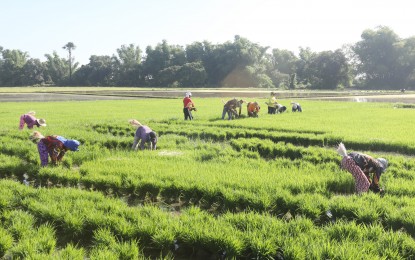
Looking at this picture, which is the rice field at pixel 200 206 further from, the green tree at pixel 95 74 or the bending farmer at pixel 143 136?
the green tree at pixel 95 74

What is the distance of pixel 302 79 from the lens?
77500 millimetres

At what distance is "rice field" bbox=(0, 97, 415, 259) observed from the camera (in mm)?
4016

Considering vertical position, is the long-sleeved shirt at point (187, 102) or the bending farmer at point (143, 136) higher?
the long-sleeved shirt at point (187, 102)

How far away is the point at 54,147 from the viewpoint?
743 cm

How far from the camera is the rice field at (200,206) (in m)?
4.02

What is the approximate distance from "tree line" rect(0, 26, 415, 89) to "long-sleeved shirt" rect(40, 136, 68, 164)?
221ft

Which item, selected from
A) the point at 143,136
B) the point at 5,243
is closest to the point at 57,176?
the point at 143,136

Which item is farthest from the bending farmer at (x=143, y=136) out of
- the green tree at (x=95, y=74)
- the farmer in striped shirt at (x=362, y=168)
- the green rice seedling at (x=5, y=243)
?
the green tree at (x=95, y=74)

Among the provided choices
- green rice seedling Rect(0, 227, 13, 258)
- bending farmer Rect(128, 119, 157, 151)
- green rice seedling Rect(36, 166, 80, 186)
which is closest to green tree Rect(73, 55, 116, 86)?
bending farmer Rect(128, 119, 157, 151)

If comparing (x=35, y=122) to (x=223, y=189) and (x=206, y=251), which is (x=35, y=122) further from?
(x=206, y=251)

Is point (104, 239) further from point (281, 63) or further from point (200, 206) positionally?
point (281, 63)

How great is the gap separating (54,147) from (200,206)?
359cm

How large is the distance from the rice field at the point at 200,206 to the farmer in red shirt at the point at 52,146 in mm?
285

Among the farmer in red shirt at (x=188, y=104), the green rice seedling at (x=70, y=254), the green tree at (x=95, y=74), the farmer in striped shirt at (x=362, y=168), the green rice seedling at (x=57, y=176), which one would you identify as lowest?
the green rice seedling at (x=70, y=254)
